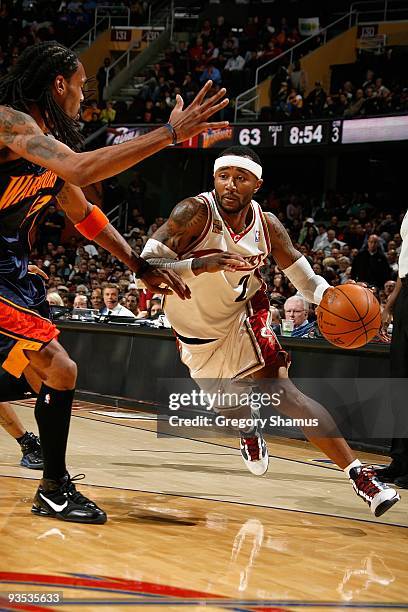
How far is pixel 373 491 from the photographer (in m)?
4.16

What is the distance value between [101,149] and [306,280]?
1.87 metres

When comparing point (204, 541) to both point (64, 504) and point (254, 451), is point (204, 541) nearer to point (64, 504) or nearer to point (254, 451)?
point (64, 504)

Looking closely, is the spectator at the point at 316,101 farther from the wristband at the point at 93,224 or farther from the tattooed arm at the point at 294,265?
the wristband at the point at 93,224

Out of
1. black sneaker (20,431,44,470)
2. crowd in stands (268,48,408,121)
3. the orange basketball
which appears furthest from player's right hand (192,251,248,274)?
crowd in stands (268,48,408,121)

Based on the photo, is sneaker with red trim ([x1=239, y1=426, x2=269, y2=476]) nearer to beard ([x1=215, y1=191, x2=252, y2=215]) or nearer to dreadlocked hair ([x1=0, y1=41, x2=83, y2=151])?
beard ([x1=215, y1=191, x2=252, y2=215])

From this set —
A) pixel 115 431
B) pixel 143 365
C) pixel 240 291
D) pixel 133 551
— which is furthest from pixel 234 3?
pixel 133 551

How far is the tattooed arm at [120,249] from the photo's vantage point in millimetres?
3867

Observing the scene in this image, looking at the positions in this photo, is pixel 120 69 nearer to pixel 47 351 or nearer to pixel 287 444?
pixel 287 444

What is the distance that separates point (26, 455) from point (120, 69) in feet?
55.6

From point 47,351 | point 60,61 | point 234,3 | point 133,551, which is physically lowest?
point 133,551

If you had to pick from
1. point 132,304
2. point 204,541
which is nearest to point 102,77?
Answer: point 132,304

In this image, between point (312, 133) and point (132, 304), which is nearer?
point (132, 304)

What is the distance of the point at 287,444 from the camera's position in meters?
7.17

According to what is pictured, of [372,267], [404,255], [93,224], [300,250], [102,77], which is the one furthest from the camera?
[102,77]
